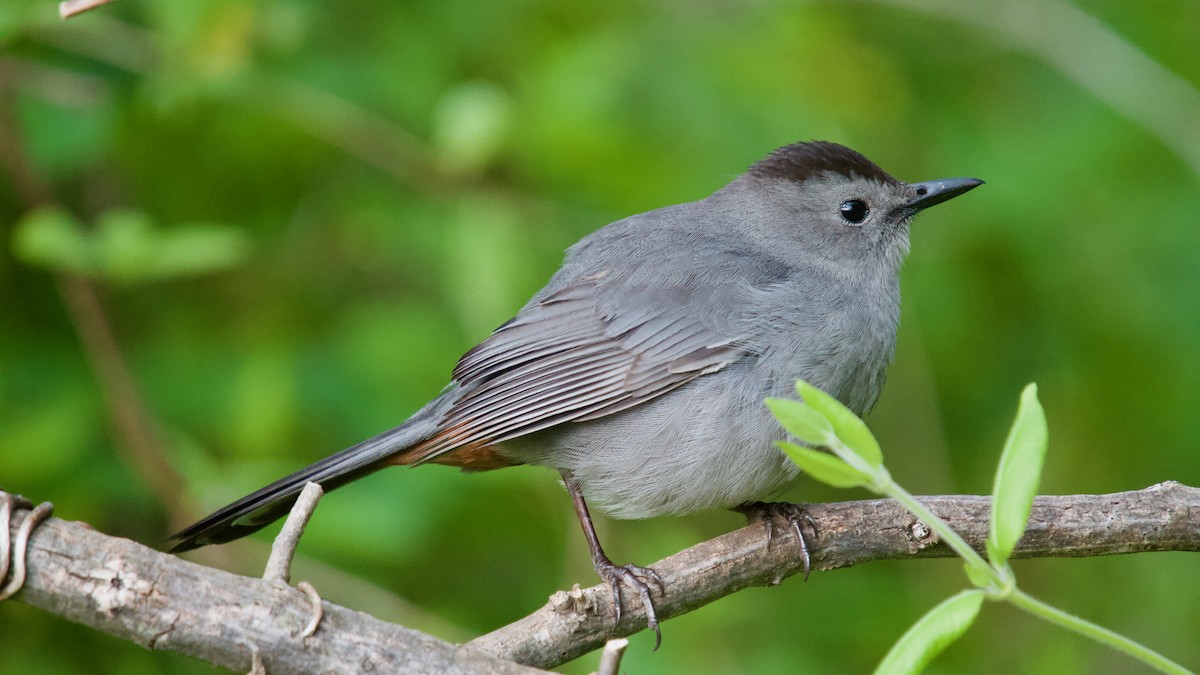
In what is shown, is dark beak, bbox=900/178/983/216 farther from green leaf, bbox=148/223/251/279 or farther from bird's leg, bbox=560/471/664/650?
green leaf, bbox=148/223/251/279

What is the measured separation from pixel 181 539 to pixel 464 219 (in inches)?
52.5

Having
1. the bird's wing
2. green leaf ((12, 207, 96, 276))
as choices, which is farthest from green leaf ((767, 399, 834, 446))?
green leaf ((12, 207, 96, 276))

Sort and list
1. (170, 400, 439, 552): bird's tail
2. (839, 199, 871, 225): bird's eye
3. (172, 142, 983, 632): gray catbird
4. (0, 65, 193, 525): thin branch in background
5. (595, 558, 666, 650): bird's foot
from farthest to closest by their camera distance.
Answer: (839, 199, 871, 225): bird's eye < (0, 65, 193, 525): thin branch in background < (172, 142, 983, 632): gray catbird < (170, 400, 439, 552): bird's tail < (595, 558, 666, 650): bird's foot

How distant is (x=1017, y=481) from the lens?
1596 mm

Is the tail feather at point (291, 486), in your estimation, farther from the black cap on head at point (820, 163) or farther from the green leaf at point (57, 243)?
the black cap on head at point (820, 163)

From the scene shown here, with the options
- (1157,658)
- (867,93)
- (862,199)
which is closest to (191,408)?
(862,199)

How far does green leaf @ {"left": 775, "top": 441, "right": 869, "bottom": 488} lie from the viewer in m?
1.53

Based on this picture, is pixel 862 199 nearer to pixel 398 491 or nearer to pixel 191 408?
pixel 398 491

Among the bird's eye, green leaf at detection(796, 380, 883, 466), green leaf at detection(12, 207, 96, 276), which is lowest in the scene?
green leaf at detection(796, 380, 883, 466)

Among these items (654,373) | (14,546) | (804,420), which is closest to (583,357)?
(654,373)

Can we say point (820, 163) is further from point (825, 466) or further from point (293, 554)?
point (825, 466)

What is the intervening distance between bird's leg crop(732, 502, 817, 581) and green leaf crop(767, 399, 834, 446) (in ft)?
5.46

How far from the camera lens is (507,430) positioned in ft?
11.2

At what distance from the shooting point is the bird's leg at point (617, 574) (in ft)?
9.88
